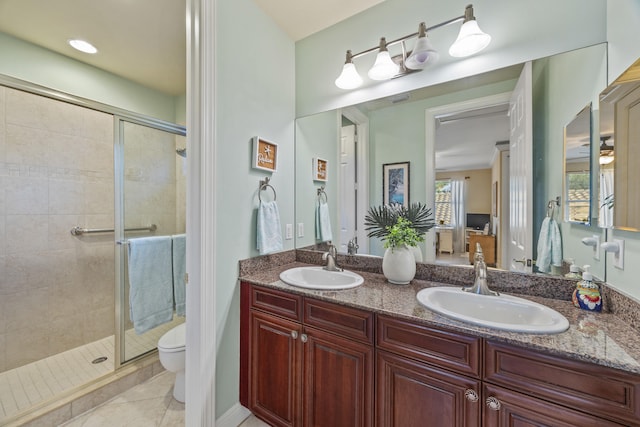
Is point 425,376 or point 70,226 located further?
point 70,226

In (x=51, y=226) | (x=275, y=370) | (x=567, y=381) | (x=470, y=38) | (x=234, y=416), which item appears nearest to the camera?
A: (x=567, y=381)

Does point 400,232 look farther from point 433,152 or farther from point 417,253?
point 433,152

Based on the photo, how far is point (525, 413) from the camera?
0.80 metres

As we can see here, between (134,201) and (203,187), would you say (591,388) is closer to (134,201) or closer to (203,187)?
(203,187)

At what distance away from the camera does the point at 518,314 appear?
1.06m

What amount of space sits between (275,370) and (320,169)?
132cm

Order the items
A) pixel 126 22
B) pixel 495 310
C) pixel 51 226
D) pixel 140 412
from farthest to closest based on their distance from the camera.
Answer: pixel 51 226 < pixel 126 22 < pixel 140 412 < pixel 495 310

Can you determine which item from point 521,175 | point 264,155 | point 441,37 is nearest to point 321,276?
point 264,155

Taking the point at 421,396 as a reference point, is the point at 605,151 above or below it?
above

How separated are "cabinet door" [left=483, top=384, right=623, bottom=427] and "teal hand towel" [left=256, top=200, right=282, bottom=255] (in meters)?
1.21

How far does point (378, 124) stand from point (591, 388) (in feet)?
4.92

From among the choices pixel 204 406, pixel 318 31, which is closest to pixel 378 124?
pixel 318 31

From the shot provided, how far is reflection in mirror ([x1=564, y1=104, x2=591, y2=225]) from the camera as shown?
3.55 feet

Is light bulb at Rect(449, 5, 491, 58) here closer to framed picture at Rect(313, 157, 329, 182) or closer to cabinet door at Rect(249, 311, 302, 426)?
framed picture at Rect(313, 157, 329, 182)
